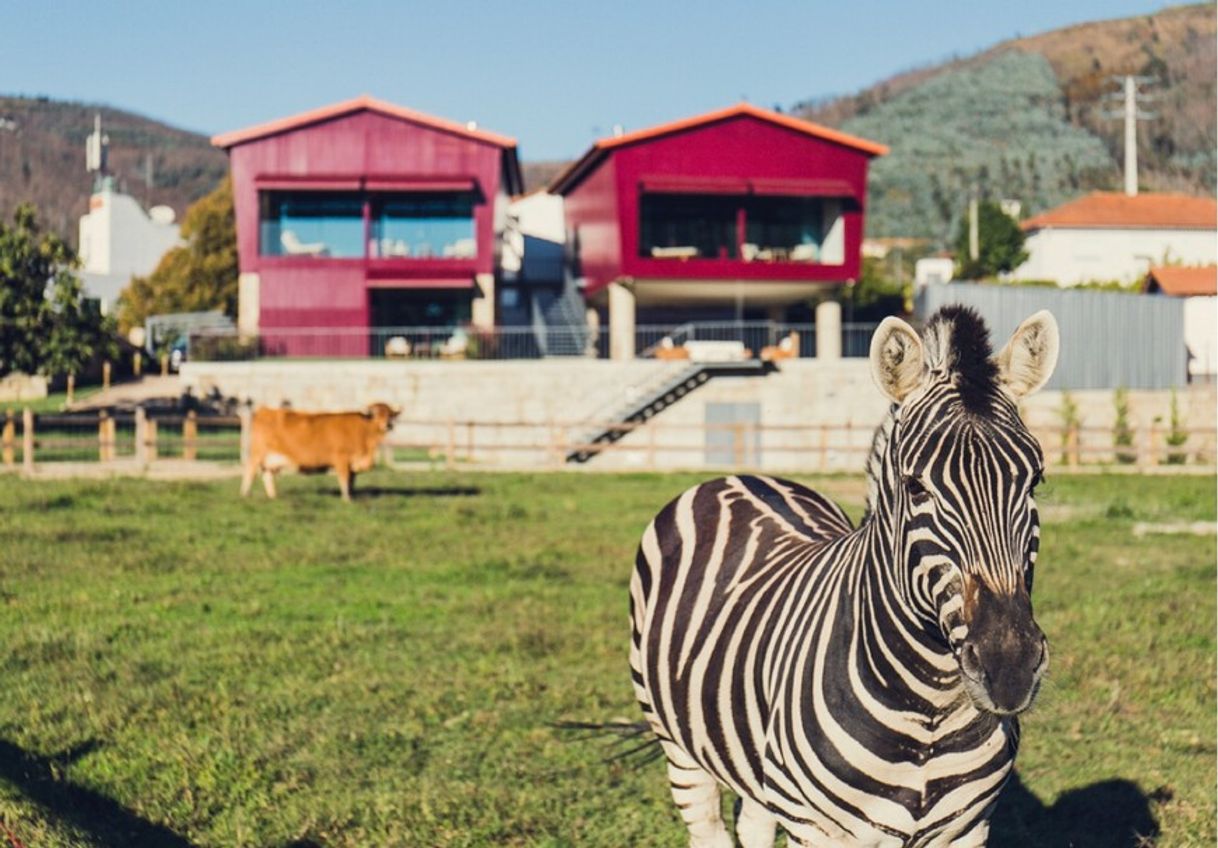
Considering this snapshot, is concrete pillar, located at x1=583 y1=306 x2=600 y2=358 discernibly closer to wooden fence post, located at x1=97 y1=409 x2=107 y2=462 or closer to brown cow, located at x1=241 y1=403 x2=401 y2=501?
wooden fence post, located at x1=97 y1=409 x2=107 y2=462

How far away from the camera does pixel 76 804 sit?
6227 millimetres

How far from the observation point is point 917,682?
133 inches

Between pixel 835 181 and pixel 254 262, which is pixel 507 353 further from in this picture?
pixel 835 181

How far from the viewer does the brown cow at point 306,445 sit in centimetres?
2041

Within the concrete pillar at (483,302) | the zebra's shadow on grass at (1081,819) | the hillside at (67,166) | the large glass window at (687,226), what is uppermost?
the hillside at (67,166)

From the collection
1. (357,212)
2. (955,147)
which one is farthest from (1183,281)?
(955,147)

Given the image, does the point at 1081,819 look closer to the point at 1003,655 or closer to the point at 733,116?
the point at 1003,655

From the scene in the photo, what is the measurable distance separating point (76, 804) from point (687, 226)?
34.8 m

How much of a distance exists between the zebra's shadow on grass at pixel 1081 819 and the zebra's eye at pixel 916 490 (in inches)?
126

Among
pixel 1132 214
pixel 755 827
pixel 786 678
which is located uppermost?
pixel 1132 214

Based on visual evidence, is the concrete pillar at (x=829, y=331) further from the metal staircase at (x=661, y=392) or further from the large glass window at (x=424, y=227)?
the large glass window at (x=424, y=227)

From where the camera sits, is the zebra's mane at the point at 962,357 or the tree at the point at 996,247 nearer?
the zebra's mane at the point at 962,357

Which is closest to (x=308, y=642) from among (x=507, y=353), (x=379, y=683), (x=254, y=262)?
(x=379, y=683)

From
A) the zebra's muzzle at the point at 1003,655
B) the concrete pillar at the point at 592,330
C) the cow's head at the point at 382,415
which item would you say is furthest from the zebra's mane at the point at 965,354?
the concrete pillar at the point at 592,330
